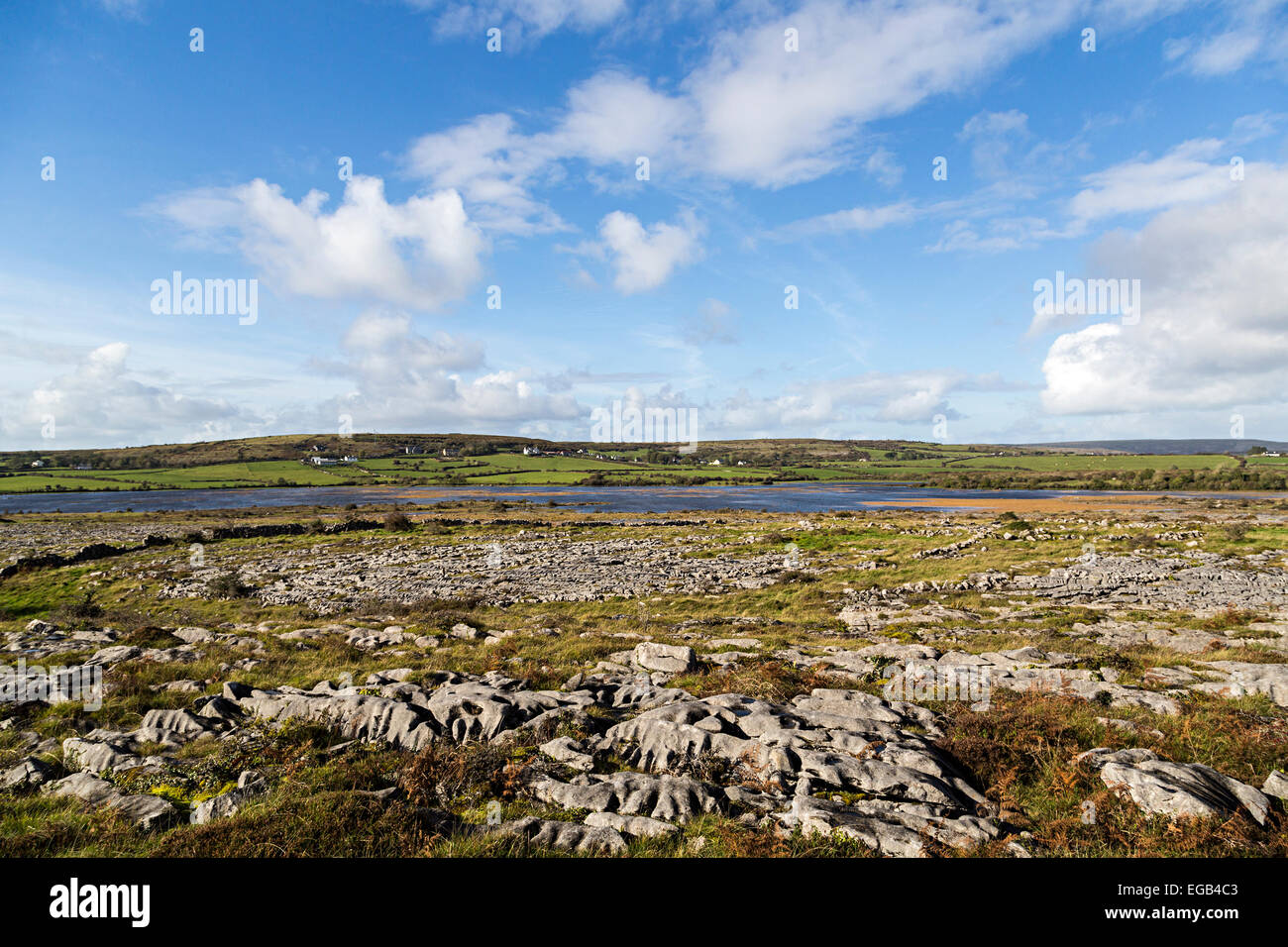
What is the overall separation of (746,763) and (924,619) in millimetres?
16239

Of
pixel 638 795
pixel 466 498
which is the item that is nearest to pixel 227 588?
pixel 638 795

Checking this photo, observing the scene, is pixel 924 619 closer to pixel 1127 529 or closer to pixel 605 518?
pixel 1127 529

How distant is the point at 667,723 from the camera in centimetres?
1012

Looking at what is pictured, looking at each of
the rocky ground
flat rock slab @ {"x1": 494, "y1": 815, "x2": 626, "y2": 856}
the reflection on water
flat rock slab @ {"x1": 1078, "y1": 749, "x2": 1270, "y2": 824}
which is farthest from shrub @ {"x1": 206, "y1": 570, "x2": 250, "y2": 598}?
the reflection on water

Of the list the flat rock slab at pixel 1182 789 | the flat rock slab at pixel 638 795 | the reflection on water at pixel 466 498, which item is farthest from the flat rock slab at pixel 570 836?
the reflection on water at pixel 466 498

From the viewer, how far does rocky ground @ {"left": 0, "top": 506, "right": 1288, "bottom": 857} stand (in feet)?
23.2

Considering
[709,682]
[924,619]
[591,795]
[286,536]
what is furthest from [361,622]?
[286,536]

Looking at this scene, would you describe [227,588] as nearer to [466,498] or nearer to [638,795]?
[638,795]

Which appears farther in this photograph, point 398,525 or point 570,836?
point 398,525

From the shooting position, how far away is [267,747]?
9.60 metres

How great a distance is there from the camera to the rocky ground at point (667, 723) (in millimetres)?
7078

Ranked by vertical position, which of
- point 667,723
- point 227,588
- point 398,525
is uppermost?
point 667,723

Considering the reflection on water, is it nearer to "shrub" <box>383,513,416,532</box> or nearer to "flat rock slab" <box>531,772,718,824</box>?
"shrub" <box>383,513,416,532</box>
